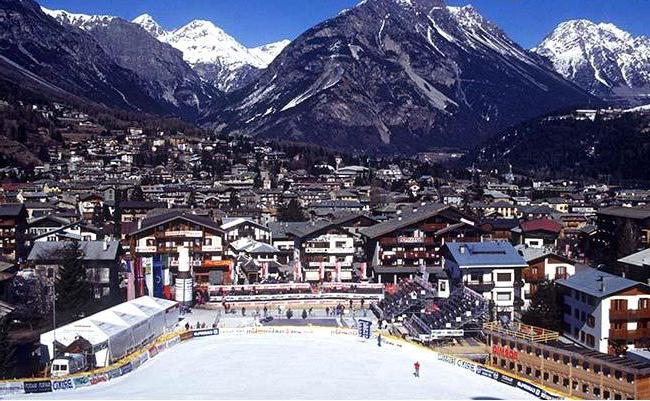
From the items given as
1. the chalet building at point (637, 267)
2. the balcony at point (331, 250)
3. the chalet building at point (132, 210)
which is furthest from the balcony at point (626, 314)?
the chalet building at point (132, 210)

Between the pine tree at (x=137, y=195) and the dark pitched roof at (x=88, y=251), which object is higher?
the pine tree at (x=137, y=195)

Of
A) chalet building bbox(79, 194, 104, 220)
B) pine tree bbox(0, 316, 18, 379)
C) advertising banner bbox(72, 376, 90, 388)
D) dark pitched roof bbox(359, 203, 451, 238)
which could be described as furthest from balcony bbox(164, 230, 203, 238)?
chalet building bbox(79, 194, 104, 220)

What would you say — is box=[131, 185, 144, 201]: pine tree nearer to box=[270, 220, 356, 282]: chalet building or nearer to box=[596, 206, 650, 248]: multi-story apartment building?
box=[270, 220, 356, 282]: chalet building

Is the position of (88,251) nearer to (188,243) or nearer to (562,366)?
(188,243)

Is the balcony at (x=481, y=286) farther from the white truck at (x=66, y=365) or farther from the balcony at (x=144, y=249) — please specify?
the white truck at (x=66, y=365)

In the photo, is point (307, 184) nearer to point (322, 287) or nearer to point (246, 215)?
point (246, 215)

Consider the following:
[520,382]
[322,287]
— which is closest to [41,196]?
[322,287]
